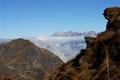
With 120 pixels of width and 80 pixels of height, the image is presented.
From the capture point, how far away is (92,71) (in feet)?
77.8

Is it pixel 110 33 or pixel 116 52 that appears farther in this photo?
pixel 110 33

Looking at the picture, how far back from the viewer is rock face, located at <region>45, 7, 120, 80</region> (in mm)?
21733

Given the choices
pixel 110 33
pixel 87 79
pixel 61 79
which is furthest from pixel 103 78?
pixel 110 33

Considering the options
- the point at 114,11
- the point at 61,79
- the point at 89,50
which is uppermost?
the point at 114,11

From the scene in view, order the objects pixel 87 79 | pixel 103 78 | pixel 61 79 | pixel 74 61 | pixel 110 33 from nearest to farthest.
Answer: pixel 103 78 → pixel 87 79 → pixel 61 79 → pixel 110 33 → pixel 74 61

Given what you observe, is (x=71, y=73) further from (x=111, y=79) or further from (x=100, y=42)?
(x=111, y=79)

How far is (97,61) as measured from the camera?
24.9 meters

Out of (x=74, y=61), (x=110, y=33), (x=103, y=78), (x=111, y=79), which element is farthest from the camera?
(x=74, y=61)

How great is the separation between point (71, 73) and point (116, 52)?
430cm

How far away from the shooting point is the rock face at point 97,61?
2173 centimetres

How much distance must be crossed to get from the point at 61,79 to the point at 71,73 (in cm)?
135

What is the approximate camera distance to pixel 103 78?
20688 mm

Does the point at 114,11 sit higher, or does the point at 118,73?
the point at 114,11

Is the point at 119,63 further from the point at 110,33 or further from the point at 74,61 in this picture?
the point at 74,61
